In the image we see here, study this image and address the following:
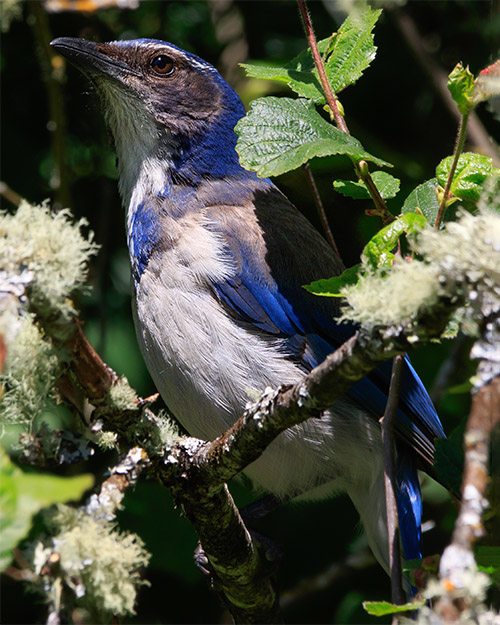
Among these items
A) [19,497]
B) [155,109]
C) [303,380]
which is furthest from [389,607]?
[155,109]

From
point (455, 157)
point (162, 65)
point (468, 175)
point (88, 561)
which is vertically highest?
point (162, 65)

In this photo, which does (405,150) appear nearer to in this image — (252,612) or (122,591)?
(252,612)

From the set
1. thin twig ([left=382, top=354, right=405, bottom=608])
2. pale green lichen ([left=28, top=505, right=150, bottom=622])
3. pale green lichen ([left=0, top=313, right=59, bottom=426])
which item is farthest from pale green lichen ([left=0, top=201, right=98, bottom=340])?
thin twig ([left=382, top=354, right=405, bottom=608])

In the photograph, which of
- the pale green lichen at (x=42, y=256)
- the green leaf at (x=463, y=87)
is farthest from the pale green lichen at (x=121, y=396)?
the green leaf at (x=463, y=87)

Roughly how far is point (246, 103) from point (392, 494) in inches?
159

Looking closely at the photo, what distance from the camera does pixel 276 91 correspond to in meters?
5.71

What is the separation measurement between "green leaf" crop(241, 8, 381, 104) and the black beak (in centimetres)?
140

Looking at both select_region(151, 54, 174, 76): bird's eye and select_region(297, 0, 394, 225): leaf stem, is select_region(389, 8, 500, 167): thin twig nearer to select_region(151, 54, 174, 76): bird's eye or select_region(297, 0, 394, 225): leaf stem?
select_region(151, 54, 174, 76): bird's eye

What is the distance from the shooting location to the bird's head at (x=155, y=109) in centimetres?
429

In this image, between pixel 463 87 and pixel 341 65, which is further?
pixel 341 65

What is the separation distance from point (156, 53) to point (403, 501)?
2.65 meters

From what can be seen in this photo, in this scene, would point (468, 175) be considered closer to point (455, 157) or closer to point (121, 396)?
point (455, 157)

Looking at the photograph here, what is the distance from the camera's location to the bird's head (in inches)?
169

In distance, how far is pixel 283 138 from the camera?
2.71 meters
